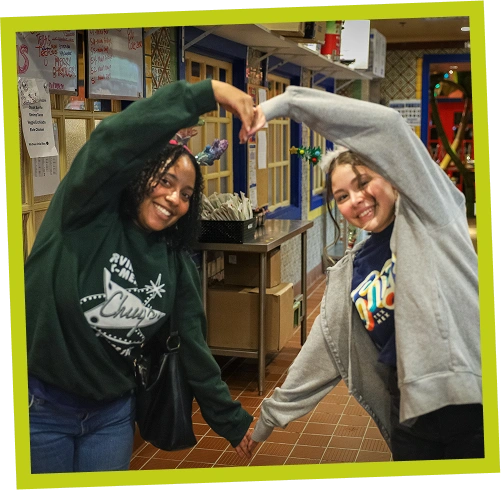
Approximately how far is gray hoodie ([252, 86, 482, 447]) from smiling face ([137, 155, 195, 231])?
304 millimetres

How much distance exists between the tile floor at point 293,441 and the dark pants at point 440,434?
0.16 m

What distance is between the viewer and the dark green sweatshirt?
2074 millimetres

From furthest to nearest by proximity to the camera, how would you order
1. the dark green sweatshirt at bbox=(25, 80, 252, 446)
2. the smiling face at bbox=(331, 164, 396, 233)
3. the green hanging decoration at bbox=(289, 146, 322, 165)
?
the green hanging decoration at bbox=(289, 146, 322, 165)
the smiling face at bbox=(331, 164, 396, 233)
the dark green sweatshirt at bbox=(25, 80, 252, 446)

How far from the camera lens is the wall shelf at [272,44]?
8.44ft

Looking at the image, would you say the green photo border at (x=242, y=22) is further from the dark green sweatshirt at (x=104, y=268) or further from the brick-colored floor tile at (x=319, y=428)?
the brick-colored floor tile at (x=319, y=428)

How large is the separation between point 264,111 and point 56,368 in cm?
97

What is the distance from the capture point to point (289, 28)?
293 cm

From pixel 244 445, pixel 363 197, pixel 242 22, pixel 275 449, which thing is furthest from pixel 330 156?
pixel 275 449

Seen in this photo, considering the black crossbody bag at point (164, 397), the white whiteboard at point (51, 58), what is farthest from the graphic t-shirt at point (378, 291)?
the white whiteboard at point (51, 58)

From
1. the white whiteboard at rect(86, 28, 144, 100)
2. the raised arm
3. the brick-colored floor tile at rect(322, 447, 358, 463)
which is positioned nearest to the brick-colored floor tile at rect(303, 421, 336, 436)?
A: the brick-colored floor tile at rect(322, 447, 358, 463)

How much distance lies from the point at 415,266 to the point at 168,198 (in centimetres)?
75

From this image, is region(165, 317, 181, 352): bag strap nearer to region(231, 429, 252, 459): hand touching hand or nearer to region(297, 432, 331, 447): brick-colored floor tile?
region(231, 429, 252, 459): hand touching hand

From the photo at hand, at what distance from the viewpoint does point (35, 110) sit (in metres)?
2.47

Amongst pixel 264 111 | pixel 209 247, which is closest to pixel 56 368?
pixel 209 247
